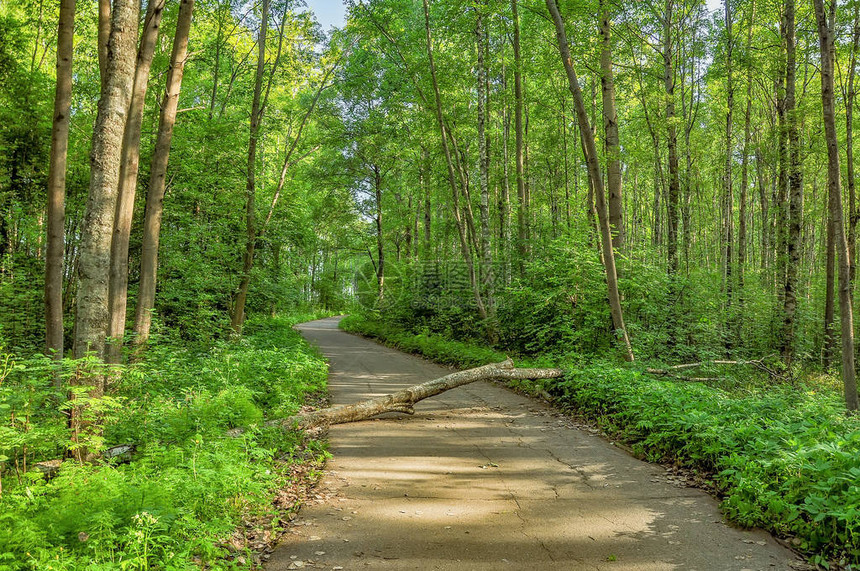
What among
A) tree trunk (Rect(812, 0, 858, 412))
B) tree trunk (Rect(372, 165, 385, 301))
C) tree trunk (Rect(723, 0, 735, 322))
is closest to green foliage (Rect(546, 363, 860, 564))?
tree trunk (Rect(812, 0, 858, 412))

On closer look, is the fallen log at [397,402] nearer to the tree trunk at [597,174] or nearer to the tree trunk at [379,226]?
the tree trunk at [597,174]

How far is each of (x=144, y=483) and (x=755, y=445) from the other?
5850 millimetres

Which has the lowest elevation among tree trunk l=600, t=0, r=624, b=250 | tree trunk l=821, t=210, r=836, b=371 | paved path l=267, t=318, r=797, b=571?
paved path l=267, t=318, r=797, b=571

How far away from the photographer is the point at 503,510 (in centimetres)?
453

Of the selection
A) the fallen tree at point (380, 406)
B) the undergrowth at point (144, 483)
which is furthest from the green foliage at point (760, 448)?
the undergrowth at point (144, 483)

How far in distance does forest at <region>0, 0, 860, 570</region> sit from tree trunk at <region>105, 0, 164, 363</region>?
7cm

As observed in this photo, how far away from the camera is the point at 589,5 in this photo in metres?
11.0

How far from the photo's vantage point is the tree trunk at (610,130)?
36.4 ft

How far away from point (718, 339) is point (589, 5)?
9550 millimetres

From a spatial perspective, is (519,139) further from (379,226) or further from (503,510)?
(503,510)

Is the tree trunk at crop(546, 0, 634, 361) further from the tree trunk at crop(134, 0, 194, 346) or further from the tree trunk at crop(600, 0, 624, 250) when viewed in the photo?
the tree trunk at crop(134, 0, 194, 346)

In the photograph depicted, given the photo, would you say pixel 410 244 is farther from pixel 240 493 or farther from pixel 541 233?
pixel 240 493

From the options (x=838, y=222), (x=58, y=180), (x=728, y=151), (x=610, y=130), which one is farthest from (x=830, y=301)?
(x=58, y=180)

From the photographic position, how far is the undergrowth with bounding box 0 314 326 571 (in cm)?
292
